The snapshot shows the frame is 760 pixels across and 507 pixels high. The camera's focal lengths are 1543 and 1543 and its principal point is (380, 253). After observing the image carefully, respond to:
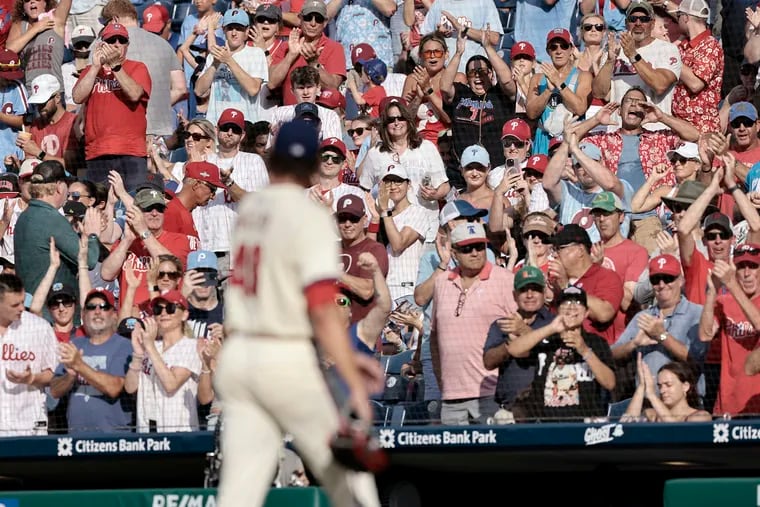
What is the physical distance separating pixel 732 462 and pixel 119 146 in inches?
222

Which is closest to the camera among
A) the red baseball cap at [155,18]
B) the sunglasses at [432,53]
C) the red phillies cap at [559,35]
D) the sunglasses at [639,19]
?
the sunglasses at [639,19]

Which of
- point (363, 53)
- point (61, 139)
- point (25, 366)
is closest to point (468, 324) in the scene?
point (25, 366)

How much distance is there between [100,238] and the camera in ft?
34.7

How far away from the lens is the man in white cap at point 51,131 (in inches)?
475

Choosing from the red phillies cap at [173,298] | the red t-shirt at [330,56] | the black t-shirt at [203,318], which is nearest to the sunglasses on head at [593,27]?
the red t-shirt at [330,56]

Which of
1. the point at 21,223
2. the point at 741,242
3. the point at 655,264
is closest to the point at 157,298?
the point at 21,223

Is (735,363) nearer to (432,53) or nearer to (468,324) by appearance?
(468,324)

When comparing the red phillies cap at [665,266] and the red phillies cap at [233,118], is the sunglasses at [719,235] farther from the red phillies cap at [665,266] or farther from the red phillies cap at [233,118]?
the red phillies cap at [233,118]

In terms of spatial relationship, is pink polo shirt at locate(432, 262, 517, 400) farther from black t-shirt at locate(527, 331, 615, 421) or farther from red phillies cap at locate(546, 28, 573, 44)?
red phillies cap at locate(546, 28, 573, 44)

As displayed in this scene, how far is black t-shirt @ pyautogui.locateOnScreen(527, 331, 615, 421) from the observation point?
768cm

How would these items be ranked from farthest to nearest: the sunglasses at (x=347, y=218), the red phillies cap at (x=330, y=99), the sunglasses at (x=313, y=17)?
1. the sunglasses at (x=313, y=17)
2. the red phillies cap at (x=330, y=99)
3. the sunglasses at (x=347, y=218)

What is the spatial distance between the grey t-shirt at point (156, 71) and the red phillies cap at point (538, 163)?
3.29m

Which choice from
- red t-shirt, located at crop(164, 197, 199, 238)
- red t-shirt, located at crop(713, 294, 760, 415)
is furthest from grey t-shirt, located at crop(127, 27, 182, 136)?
red t-shirt, located at crop(713, 294, 760, 415)

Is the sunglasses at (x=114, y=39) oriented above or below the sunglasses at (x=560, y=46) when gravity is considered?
above
